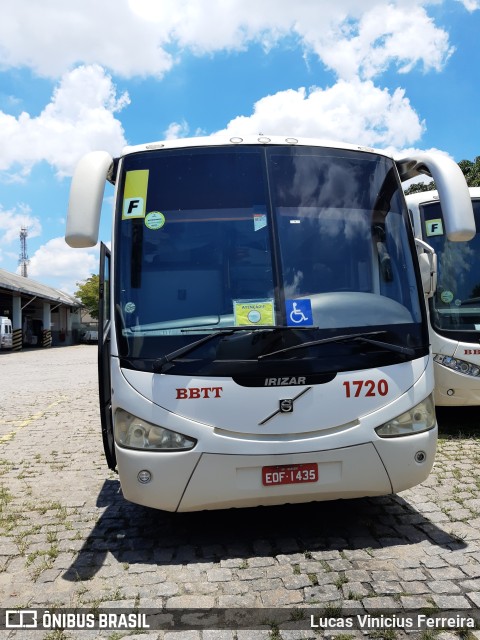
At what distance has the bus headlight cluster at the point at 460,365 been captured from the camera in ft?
21.8

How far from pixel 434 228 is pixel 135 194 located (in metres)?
4.75

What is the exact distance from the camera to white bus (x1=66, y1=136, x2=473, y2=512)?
3.56m

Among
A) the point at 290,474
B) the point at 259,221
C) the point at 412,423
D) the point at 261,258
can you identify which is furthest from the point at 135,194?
the point at 412,423

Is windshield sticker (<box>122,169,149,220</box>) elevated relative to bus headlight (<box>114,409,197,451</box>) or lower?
elevated

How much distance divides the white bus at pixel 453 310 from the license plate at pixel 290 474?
3.73m

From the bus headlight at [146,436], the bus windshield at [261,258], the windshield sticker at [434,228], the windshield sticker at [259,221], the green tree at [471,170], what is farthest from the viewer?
the green tree at [471,170]

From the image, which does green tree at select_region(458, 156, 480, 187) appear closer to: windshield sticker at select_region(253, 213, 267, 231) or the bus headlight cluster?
the bus headlight cluster

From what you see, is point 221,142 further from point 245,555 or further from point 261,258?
point 245,555

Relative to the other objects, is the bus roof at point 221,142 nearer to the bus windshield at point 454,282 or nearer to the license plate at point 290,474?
the license plate at point 290,474

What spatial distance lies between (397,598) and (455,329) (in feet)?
14.5

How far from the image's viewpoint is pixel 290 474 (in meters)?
3.61

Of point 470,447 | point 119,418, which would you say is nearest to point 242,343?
point 119,418

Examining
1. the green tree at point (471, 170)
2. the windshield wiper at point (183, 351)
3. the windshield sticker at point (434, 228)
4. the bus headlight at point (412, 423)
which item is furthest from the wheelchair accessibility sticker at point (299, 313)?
the green tree at point (471, 170)

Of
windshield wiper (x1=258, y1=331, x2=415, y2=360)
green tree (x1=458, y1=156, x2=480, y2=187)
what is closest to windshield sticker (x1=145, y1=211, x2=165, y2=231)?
windshield wiper (x1=258, y1=331, x2=415, y2=360)
